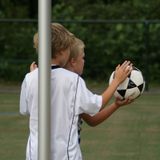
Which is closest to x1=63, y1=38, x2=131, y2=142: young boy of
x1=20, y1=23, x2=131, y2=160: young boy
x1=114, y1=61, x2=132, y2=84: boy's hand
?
x1=20, y1=23, x2=131, y2=160: young boy

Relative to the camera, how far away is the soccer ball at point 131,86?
178 inches

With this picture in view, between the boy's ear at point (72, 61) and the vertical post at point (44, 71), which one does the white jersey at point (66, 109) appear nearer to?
the boy's ear at point (72, 61)

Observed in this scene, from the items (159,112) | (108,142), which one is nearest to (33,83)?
(108,142)

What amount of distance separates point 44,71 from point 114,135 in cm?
672

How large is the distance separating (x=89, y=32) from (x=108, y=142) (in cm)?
850

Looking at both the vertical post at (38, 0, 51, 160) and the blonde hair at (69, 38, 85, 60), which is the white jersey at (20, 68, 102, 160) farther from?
the vertical post at (38, 0, 51, 160)

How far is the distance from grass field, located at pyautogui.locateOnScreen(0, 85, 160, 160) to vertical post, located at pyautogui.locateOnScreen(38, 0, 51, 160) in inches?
193

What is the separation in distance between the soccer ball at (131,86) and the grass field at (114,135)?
330 centimetres

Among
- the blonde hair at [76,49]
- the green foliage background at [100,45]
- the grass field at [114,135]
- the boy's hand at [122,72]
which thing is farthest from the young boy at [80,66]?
the green foliage background at [100,45]

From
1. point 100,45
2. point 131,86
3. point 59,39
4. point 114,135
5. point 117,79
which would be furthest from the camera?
point 100,45

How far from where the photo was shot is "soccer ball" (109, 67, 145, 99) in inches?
178

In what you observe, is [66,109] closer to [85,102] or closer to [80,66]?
[85,102]

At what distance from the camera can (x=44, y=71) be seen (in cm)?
313

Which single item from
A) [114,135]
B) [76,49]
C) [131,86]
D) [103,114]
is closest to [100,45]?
[114,135]
